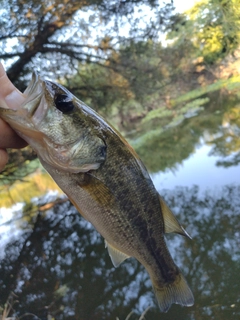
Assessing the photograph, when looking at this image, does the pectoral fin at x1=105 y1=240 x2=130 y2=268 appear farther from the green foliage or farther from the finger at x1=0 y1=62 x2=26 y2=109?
the green foliage

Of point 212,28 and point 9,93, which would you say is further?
point 212,28

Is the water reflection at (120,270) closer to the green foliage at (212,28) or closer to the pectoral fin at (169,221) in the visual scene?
the pectoral fin at (169,221)

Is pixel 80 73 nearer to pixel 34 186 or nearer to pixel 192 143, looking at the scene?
pixel 192 143

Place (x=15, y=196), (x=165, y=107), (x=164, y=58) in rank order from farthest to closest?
(x=165, y=107), (x=15, y=196), (x=164, y=58)

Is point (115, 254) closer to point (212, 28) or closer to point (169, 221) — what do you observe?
point (169, 221)

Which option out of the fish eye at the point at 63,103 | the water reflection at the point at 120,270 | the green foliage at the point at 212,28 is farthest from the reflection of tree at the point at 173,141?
the fish eye at the point at 63,103

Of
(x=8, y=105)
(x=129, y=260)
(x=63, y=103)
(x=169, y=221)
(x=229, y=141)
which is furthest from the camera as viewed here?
(x=229, y=141)

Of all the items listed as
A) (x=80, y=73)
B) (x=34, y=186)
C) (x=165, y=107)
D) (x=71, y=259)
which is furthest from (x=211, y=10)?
(x=71, y=259)

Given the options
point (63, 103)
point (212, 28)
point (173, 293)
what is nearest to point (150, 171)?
point (173, 293)
